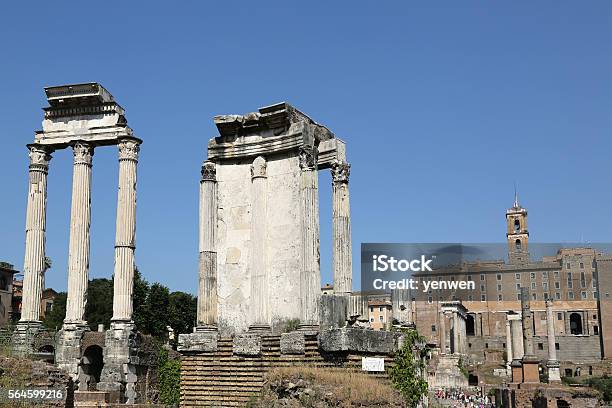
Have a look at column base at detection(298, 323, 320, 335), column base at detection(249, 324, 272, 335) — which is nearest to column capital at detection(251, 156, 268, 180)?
column base at detection(249, 324, 272, 335)

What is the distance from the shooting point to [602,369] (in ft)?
299

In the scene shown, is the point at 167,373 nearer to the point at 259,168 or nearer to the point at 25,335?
the point at 25,335

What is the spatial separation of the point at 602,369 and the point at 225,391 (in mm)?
86857

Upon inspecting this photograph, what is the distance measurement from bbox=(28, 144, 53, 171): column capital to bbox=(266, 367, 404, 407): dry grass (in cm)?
1963

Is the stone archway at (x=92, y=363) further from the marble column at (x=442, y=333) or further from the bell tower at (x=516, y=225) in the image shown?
the bell tower at (x=516, y=225)

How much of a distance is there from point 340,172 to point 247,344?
4565 millimetres

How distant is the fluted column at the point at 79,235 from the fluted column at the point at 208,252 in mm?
14569

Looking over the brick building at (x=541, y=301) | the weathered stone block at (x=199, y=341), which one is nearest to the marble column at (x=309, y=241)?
the weathered stone block at (x=199, y=341)

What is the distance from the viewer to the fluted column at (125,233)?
92.7 ft

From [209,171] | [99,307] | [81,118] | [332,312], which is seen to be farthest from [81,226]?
[99,307]

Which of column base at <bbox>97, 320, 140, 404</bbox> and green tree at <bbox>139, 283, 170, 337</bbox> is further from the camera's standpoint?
green tree at <bbox>139, 283, 170, 337</bbox>

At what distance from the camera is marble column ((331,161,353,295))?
16156 millimetres

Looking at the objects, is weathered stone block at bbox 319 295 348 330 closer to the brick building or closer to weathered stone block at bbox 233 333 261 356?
weathered stone block at bbox 233 333 261 356

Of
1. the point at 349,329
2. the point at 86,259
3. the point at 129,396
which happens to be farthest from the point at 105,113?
the point at 349,329
